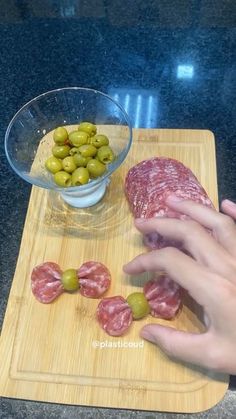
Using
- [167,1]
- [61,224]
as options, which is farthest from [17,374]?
[167,1]

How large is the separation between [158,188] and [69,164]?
245 mm

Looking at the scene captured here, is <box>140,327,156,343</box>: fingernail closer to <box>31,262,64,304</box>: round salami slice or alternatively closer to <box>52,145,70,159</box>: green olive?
<box>31,262,64,304</box>: round salami slice

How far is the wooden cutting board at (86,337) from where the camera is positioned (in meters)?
0.97

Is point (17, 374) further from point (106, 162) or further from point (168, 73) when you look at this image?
point (168, 73)

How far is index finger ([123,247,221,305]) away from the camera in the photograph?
873 mm

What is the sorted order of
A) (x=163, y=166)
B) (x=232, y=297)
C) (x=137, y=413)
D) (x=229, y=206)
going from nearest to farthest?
(x=232, y=297), (x=137, y=413), (x=229, y=206), (x=163, y=166)

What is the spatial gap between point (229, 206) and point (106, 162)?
0.34m

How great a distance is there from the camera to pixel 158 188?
3.75ft

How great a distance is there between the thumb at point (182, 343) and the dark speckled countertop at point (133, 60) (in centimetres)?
51

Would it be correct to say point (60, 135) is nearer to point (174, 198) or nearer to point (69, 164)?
point (69, 164)

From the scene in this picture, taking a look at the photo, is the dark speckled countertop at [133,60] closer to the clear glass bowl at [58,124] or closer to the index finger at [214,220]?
the clear glass bowl at [58,124]

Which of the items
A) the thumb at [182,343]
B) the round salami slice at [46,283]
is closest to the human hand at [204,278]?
the thumb at [182,343]

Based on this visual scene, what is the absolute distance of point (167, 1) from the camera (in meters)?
1.79

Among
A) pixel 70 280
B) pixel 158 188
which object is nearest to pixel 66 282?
pixel 70 280
